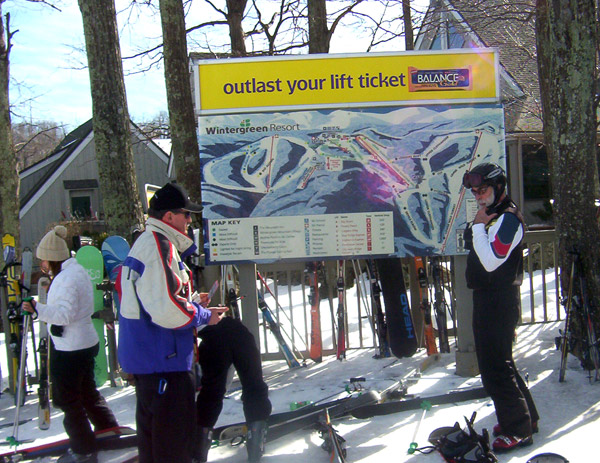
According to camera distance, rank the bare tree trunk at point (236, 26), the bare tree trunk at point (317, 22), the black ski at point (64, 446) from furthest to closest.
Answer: the bare tree trunk at point (236, 26)
the bare tree trunk at point (317, 22)
the black ski at point (64, 446)

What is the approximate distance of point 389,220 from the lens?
4715 millimetres

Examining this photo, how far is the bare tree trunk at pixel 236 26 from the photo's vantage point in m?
12.4

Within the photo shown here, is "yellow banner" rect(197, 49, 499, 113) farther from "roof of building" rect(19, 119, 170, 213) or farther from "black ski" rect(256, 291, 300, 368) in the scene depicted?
"roof of building" rect(19, 119, 170, 213)

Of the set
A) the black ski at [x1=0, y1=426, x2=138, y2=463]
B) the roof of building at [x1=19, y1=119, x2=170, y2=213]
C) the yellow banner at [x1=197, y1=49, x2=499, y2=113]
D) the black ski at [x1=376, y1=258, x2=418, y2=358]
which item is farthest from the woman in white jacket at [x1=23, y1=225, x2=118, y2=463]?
the roof of building at [x1=19, y1=119, x2=170, y2=213]

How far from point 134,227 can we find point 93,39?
1.89 metres

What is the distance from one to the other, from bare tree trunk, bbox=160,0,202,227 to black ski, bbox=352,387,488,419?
4052mm

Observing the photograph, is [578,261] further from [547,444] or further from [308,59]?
[308,59]

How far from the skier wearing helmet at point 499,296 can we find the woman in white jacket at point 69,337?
2.47m

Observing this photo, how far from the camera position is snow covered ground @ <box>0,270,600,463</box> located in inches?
141

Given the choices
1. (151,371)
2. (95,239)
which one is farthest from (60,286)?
(95,239)

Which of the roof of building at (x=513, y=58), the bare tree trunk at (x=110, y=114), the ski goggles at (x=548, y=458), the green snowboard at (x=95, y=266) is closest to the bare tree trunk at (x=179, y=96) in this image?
the bare tree trunk at (x=110, y=114)

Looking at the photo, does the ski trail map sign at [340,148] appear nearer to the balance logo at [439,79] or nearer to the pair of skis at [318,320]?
the balance logo at [439,79]

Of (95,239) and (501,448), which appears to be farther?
(95,239)

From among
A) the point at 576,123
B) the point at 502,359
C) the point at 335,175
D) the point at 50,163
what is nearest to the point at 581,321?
the point at 576,123
